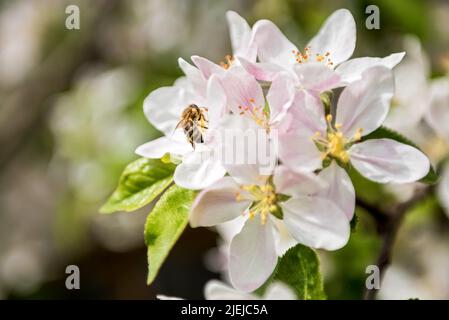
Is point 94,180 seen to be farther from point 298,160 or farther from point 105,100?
point 298,160

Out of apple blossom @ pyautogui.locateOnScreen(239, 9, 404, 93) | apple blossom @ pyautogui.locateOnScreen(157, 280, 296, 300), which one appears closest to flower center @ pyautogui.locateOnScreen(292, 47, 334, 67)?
apple blossom @ pyautogui.locateOnScreen(239, 9, 404, 93)

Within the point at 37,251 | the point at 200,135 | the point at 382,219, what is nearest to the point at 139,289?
the point at 37,251

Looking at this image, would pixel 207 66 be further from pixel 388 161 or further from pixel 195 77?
pixel 388 161

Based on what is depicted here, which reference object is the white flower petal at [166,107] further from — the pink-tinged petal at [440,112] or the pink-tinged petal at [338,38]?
the pink-tinged petal at [440,112]

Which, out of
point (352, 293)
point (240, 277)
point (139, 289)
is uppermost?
point (240, 277)

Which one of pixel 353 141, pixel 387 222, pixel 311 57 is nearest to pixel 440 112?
pixel 387 222

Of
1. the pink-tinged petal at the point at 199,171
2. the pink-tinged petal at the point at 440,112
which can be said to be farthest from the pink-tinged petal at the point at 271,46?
the pink-tinged petal at the point at 440,112
